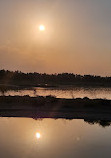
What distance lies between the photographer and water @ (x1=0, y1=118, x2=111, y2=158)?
18938 mm

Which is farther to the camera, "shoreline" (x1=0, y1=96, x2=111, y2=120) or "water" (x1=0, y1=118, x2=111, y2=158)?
"shoreline" (x1=0, y1=96, x2=111, y2=120)

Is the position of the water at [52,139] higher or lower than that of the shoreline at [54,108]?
lower

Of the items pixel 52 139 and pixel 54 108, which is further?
pixel 54 108

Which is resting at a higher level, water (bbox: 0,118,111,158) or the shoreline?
the shoreline

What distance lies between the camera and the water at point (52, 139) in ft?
62.1

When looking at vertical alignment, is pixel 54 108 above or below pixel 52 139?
above

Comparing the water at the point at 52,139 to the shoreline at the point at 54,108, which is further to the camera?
the shoreline at the point at 54,108

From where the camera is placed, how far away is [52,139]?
73.8 feet

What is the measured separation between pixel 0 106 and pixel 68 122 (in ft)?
33.0

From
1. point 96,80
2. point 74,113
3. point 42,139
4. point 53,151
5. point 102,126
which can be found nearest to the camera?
point 53,151

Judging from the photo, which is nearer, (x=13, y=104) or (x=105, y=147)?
(x=105, y=147)

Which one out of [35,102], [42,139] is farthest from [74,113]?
[42,139]

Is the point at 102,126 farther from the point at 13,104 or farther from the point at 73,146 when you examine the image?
the point at 13,104

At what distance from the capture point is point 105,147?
21031 mm
